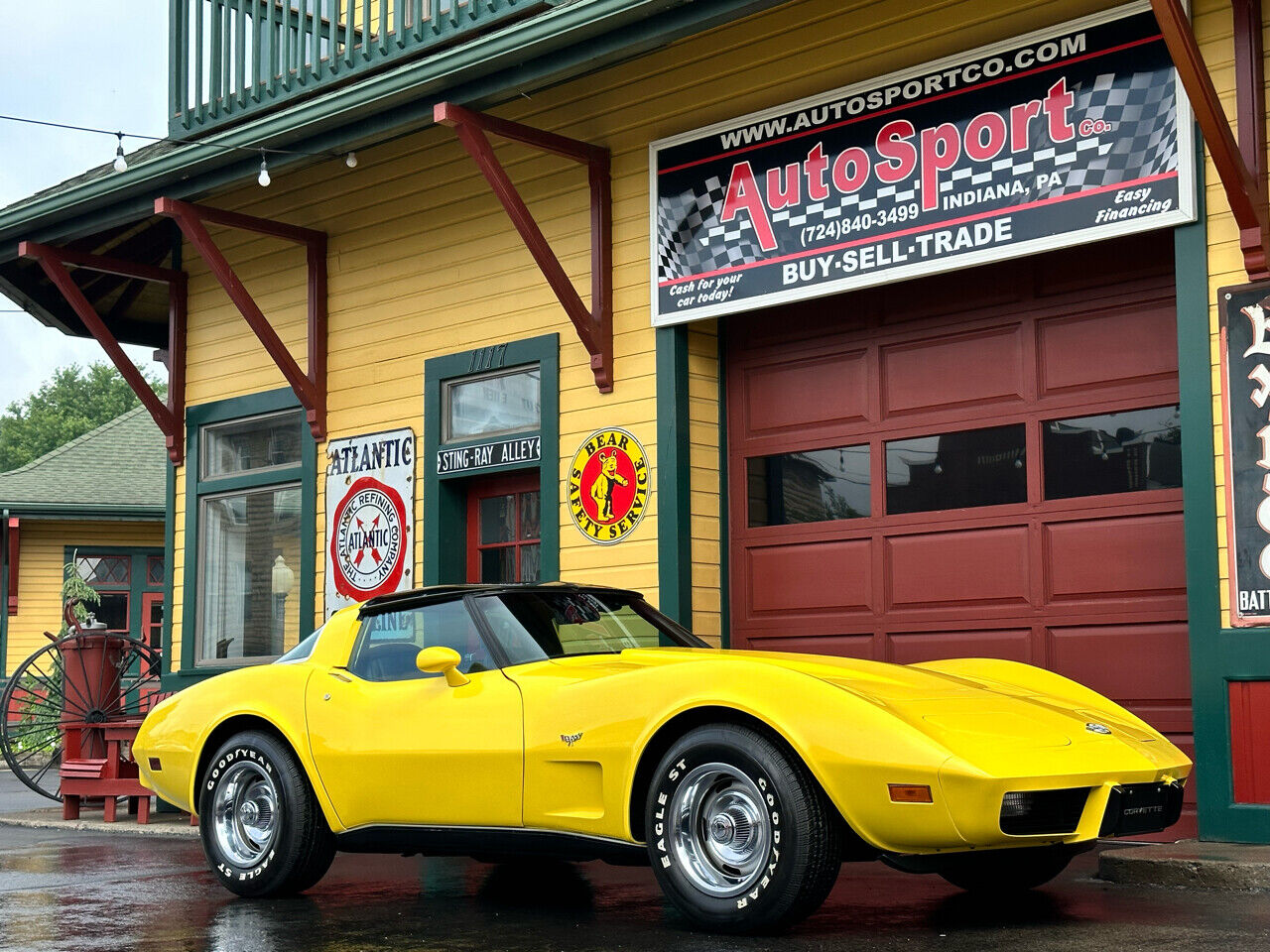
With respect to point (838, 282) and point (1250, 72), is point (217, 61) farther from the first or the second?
point (1250, 72)

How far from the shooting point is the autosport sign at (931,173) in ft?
26.9

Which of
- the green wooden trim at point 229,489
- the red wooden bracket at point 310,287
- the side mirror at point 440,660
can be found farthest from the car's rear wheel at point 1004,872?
the red wooden bracket at point 310,287

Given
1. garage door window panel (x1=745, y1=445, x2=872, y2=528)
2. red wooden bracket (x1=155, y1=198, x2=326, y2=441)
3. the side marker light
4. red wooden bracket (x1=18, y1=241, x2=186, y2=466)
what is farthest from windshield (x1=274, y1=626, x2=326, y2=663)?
red wooden bracket (x1=18, y1=241, x2=186, y2=466)

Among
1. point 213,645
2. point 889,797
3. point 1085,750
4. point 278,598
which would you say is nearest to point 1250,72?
point 1085,750

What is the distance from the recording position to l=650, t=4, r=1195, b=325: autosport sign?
821cm

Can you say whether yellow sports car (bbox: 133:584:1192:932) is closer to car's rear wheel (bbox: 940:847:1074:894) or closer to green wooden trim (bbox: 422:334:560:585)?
car's rear wheel (bbox: 940:847:1074:894)

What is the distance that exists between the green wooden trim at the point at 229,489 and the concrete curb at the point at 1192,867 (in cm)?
755

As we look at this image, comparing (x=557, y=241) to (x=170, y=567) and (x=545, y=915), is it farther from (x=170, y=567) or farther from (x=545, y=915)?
(x=545, y=915)

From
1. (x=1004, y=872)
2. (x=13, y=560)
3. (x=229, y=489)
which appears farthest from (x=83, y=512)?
(x=1004, y=872)

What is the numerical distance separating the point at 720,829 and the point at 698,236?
5404mm

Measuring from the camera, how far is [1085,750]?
562cm

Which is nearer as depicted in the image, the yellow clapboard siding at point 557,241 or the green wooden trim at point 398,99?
the green wooden trim at point 398,99

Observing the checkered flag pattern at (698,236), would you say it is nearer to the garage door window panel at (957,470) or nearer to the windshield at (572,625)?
the garage door window panel at (957,470)

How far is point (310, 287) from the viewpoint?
1309 centimetres
